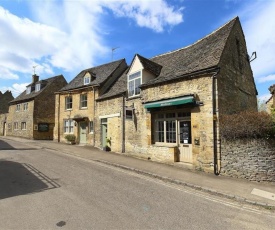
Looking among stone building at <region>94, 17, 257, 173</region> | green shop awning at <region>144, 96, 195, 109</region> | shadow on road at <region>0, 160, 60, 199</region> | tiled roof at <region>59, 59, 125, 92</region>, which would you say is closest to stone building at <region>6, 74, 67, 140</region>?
tiled roof at <region>59, 59, 125, 92</region>

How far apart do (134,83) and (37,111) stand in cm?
1846

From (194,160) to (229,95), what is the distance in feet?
13.5

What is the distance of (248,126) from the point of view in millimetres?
9195

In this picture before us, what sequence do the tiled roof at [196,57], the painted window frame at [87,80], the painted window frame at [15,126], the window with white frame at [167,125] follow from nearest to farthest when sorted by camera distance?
1. the tiled roof at [196,57]
2. the window with white frame at [167,125]
3. the painted window frame at [87,80]
4. the painted window frame at [15,126]

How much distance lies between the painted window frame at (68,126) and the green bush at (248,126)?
17580 mm

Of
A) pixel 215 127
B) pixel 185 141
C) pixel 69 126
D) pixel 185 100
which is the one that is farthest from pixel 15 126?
pixel 215 127

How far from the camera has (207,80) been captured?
10.9 metres

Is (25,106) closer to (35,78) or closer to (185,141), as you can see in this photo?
(35,78)

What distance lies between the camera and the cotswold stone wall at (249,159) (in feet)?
28.8

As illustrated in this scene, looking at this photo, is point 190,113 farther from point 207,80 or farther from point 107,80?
point 107,80

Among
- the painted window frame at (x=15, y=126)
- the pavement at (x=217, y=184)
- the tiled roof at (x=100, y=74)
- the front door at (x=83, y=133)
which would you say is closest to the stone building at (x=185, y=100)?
the pavement at (x=217, y=184)

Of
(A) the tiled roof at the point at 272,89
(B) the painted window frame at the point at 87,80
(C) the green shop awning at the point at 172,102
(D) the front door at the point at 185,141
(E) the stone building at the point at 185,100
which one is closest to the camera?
(E) the stone building at the point at 185,100

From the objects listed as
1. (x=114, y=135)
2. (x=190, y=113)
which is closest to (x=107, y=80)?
(x=114, y=135)

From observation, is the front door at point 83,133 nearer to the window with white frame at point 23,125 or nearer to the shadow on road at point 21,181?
the shadow on road at point 21,181
